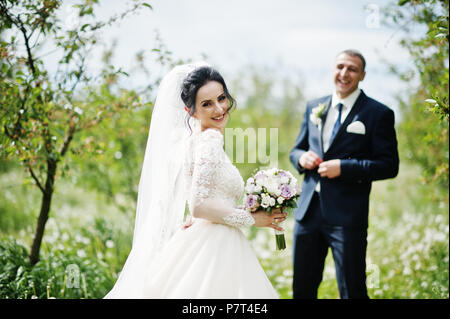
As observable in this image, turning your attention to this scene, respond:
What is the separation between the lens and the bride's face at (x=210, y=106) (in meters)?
2.46

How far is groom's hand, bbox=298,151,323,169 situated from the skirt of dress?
113cm

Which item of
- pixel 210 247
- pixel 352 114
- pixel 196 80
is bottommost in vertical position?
pixel 210 247

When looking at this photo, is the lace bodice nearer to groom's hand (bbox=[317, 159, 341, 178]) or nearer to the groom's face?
groom's hand (bbox=[317, 159, 341, 178])

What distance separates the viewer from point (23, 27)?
3.31 m

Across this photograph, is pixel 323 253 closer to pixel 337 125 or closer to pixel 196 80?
pixel 337 125

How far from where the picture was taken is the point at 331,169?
310 cm

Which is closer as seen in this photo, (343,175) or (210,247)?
(210,247)

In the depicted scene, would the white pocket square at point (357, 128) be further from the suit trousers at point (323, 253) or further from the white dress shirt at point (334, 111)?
the suit trousers at point (323, 253)

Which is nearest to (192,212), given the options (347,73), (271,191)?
(271,191)

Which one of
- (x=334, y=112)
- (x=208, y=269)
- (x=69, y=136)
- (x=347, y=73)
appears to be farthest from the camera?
(x=69, y=136)

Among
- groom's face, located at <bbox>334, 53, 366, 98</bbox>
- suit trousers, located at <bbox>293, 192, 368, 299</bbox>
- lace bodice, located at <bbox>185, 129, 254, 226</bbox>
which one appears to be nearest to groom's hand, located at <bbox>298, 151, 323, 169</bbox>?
suit trousers, located at <bbox>293, 192, 368, 299</bbox>

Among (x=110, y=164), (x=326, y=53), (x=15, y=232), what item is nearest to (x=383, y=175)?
(x=110, y=164)

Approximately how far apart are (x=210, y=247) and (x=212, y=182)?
387mm

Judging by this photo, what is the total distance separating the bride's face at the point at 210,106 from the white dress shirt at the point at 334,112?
1.22 meters
